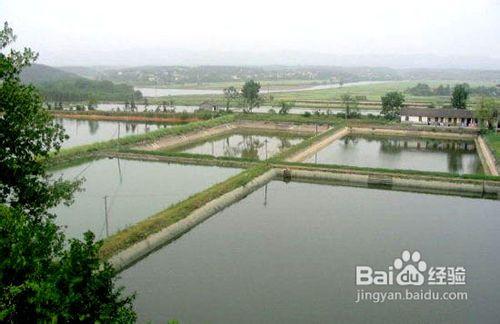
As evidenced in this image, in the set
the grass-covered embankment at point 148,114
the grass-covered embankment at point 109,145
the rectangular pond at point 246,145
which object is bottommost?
the rectangular pond at point 246,145

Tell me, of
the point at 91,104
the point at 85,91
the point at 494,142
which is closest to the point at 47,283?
the point at 494,142

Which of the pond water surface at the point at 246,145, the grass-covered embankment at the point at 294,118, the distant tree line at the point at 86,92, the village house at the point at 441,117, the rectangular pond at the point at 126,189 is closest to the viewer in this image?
the rectangular pond at the point at 126,189

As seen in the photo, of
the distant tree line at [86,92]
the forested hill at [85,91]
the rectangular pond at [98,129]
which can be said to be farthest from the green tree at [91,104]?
the distant tree line at [86,92]

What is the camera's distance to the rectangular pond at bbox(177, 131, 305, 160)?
23.6 m

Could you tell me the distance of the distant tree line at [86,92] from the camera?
4960 cm

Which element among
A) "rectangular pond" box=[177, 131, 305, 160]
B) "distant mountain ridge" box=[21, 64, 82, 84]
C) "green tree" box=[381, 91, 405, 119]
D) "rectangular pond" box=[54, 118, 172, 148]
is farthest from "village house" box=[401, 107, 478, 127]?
"distant mountain ridge" box=[21, 64, 82, 84]

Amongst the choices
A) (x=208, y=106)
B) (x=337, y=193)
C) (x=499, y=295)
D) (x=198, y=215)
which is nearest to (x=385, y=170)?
(x=337, y=193)

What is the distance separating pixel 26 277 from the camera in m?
5.03

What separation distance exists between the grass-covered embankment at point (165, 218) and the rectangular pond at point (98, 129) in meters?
12.3

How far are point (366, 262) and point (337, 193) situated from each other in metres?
5.92

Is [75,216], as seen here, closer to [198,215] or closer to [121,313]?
[198,215]

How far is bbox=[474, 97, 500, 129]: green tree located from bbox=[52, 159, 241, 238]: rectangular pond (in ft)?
57.0

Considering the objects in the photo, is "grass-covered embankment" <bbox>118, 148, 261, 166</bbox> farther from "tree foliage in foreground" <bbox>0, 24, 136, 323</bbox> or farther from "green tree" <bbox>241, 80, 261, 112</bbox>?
"green tree" <bbox>241, 80, 261, 112</bbox>

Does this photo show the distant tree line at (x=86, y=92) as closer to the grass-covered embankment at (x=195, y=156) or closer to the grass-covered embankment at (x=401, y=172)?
Result: the grass-covered embankment at (x=195, y=156)
